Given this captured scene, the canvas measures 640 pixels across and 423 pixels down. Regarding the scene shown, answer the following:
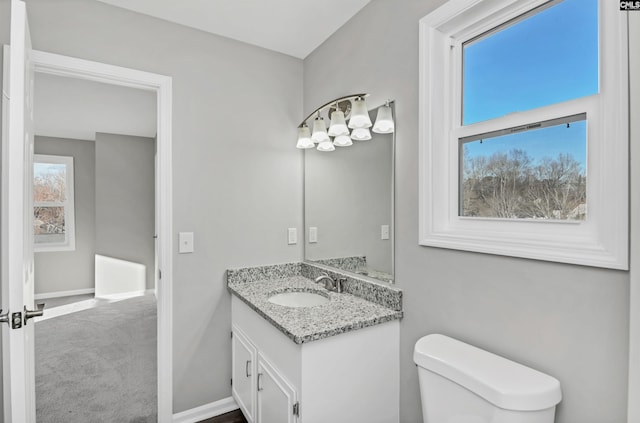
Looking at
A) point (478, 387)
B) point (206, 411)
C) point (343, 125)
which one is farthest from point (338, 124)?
point (206, 411)

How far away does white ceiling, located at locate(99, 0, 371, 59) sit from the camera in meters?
1.74

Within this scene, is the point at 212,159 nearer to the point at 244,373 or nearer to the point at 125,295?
the point at 244,373

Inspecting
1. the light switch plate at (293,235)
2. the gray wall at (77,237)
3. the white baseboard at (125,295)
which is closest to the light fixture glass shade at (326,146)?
the light switch plate at (293,235)

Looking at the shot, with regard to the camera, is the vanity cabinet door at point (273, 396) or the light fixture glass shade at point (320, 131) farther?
the light fixture glass shade at point (320, 131)

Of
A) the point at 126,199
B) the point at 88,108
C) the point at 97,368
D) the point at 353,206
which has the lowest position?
the point at 97,368

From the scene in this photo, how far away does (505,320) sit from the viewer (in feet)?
3.75

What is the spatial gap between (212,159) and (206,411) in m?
1.56

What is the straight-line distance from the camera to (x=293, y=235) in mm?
2314

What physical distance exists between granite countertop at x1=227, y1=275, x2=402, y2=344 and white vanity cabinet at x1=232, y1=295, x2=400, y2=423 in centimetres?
4

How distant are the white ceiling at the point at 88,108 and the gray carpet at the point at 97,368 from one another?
232cm

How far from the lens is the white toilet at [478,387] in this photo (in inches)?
36.4

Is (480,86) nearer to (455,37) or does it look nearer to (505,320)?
(455,37)

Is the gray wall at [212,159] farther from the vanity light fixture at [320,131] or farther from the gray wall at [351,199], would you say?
the vanity light fixture at [320,131]

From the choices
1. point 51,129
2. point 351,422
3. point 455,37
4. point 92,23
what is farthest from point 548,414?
point 51,129
